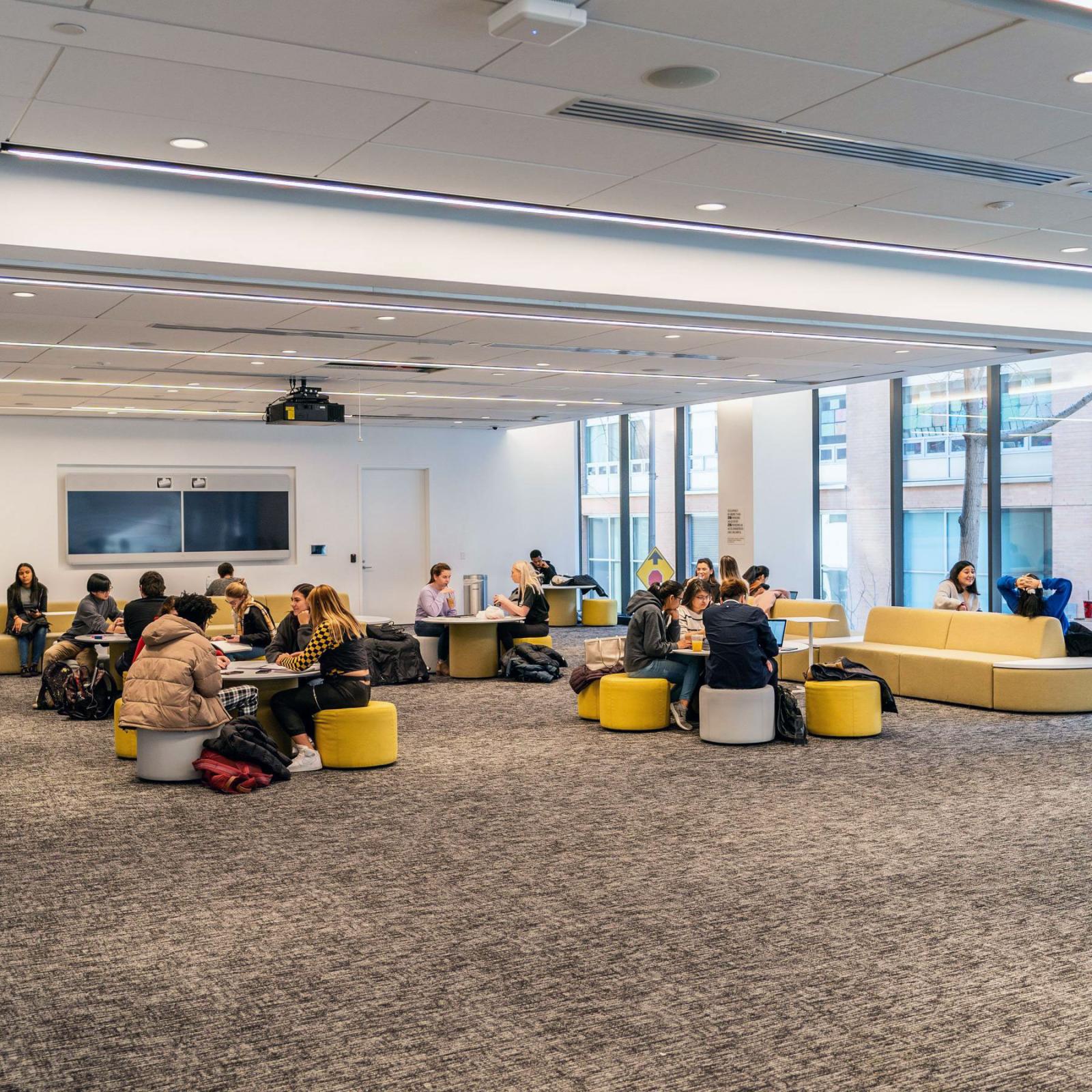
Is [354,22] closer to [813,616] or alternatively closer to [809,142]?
[809,142]

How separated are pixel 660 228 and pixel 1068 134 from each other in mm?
3054

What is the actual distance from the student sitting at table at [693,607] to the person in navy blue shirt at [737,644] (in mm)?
999

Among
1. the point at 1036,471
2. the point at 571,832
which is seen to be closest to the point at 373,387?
the point at 1036,471

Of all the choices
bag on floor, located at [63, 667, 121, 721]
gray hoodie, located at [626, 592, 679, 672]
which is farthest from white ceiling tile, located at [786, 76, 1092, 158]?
bag on floor, located at [63, 667, 121, 721]

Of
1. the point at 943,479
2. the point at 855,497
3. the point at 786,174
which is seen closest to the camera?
the point at 786,174

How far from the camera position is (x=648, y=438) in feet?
64.6

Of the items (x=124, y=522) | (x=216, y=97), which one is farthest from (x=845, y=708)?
(x=124, y=522)

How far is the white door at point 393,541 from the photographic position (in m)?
19.4

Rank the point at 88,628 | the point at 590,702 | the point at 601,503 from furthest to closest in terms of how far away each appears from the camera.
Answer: the point at 601,503 → the point at 88,628 → the point at 590,702

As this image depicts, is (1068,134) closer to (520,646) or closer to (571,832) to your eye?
(571,832)

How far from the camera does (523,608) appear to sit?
1347 cm

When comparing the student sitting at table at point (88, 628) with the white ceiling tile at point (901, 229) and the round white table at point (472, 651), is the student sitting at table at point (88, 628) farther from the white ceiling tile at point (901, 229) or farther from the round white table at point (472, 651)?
the white ceiling tile at point (901, 229)

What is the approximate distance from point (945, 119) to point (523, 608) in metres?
8.58

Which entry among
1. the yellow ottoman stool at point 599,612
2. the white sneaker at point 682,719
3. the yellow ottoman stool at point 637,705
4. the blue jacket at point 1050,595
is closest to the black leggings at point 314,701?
the yellow ottoman stool at point 637,705
